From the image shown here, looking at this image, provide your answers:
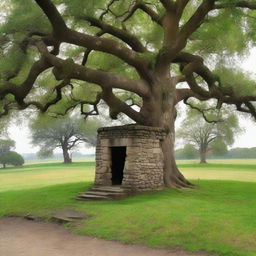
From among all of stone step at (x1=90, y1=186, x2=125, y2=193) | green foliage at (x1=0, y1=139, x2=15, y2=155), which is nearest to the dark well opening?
stone step at (x1=90, y1=186, x2=125, y2=193)

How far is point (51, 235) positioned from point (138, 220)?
9.33ft

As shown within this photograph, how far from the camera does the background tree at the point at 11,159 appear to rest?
6244cm

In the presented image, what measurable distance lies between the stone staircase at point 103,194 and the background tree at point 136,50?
3.14 meters

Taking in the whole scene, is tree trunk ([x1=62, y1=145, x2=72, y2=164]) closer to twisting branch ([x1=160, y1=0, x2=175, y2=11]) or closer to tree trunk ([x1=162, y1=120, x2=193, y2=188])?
tree trunk ([x1=162, y1=120, x2=193, y2=188])

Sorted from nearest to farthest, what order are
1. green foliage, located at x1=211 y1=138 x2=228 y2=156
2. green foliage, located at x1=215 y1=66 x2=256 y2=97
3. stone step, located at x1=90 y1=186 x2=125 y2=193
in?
1. stone step, located at x1=90 y1=186 x2=125 y2=193
2. green foliage, located at x1=215 y1=66 x2=256 y2=97
3. green foliage, located at x1=211 y1=138 x2=228 y2=156

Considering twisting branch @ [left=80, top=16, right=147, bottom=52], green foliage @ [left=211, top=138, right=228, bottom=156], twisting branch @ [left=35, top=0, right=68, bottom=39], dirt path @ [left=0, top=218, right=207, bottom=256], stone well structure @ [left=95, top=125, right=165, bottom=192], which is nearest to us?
dirt path @ [left=0, top=218, right=207, bottom=256]

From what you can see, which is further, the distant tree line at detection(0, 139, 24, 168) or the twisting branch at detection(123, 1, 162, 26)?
the distant tree line at detection(0, 139, 24, 168)

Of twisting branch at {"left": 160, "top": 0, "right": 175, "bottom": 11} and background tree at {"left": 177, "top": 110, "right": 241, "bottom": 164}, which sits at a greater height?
twisting branch at {"left": 160, "top": 0, "right": 175, "bottom": 11}

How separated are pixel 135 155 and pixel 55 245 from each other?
730 centimetres

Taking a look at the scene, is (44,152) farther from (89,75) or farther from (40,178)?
(89,75)

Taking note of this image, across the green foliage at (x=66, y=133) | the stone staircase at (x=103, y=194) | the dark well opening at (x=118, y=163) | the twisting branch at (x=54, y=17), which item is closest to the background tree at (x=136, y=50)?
the twisting branch at (x=54, y=17)

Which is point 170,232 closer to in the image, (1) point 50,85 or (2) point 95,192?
(2) point 95,192

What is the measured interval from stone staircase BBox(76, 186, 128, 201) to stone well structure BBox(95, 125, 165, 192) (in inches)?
16.5

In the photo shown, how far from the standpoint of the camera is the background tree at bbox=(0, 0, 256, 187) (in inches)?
677
